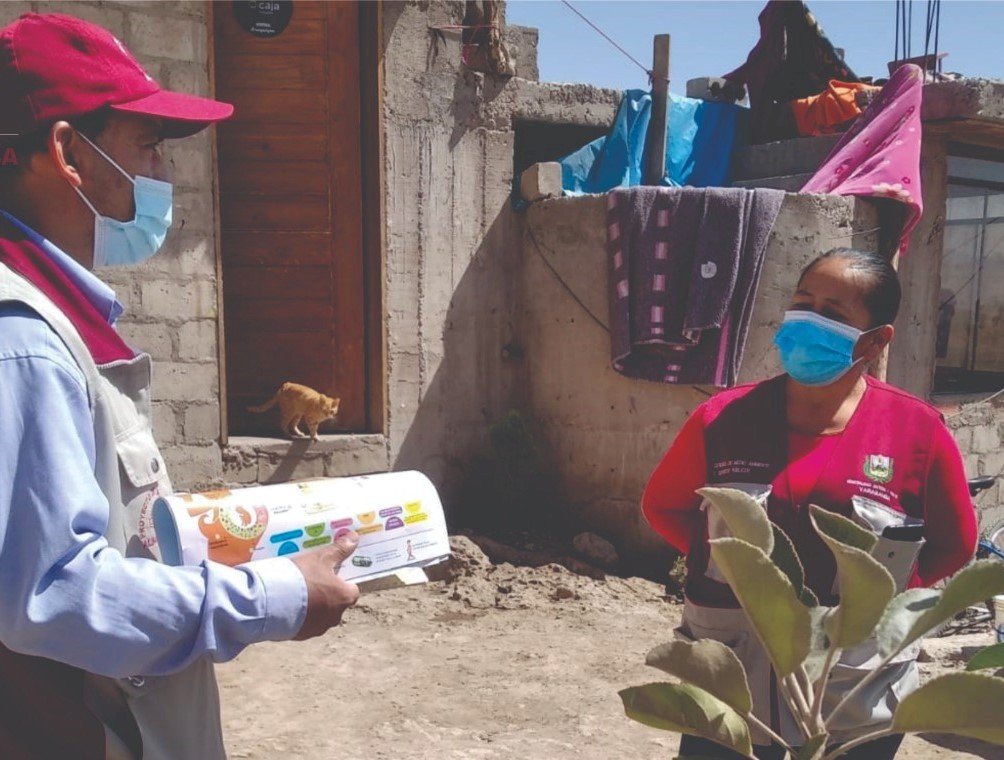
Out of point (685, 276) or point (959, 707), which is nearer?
point (959, 707)

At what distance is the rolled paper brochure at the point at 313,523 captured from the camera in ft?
4.39

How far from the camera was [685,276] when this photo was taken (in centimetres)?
564

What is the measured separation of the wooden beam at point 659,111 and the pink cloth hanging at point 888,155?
122cm

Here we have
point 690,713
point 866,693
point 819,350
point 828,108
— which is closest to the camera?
point 690,713

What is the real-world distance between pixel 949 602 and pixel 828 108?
686 centimetres

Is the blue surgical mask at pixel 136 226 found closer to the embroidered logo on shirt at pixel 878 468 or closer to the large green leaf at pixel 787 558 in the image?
the large green leaf at pixel 787 558

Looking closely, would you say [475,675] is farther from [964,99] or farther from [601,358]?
[964,99]

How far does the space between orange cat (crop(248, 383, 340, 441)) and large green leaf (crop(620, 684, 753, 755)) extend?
472 cm

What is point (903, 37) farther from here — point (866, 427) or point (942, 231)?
point (866, 427)

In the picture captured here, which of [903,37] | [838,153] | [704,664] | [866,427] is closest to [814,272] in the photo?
[866,427]

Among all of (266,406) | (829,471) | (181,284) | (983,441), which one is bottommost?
(983,441)

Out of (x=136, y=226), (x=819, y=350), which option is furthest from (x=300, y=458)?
(x=136, y=226)

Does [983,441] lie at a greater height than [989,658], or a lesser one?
lesser

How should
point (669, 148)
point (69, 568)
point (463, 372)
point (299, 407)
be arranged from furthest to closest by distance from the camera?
point (669, 148)
point (463, 372)
point (299, 407)
point (69, 568)
